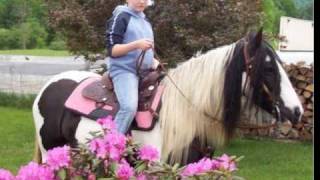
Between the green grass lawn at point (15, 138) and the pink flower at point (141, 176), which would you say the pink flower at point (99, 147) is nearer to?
the pink flower at point (141, 176)

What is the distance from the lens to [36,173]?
8.07ft

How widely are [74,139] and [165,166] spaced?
2.25 meters

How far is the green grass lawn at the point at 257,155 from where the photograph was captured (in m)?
7.23

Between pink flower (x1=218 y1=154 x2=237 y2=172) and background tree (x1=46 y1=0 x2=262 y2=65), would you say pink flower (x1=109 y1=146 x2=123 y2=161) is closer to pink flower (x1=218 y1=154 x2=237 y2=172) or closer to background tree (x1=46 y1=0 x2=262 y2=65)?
pink flower (x1=218 y1=154 x2=237 y2=172)

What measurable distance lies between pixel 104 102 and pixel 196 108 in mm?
683

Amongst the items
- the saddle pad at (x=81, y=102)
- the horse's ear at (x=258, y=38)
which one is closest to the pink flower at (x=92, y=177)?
the horse's ear at (x=258, y=38)

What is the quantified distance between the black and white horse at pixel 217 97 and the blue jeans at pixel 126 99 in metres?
0.14

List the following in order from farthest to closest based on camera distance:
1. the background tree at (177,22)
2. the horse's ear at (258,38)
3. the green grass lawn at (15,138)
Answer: the green grass lawn at (15,138), the background tree at (177,22), the horse's ear at (258,38)

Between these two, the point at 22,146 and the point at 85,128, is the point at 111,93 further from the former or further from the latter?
the point at 22,146

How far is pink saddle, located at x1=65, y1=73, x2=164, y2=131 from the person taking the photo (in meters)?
4.29

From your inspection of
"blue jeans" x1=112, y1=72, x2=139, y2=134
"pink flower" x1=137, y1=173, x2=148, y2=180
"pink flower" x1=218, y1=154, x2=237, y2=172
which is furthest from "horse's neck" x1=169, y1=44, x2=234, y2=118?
"pink flower" x1=137, y1=173, x2=148, y2=180

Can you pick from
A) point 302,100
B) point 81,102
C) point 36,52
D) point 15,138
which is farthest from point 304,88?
point 36,52

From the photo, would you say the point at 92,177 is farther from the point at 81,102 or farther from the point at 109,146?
the point at 81,102

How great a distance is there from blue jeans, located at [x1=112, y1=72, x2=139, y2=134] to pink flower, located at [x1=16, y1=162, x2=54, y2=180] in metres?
1.72
